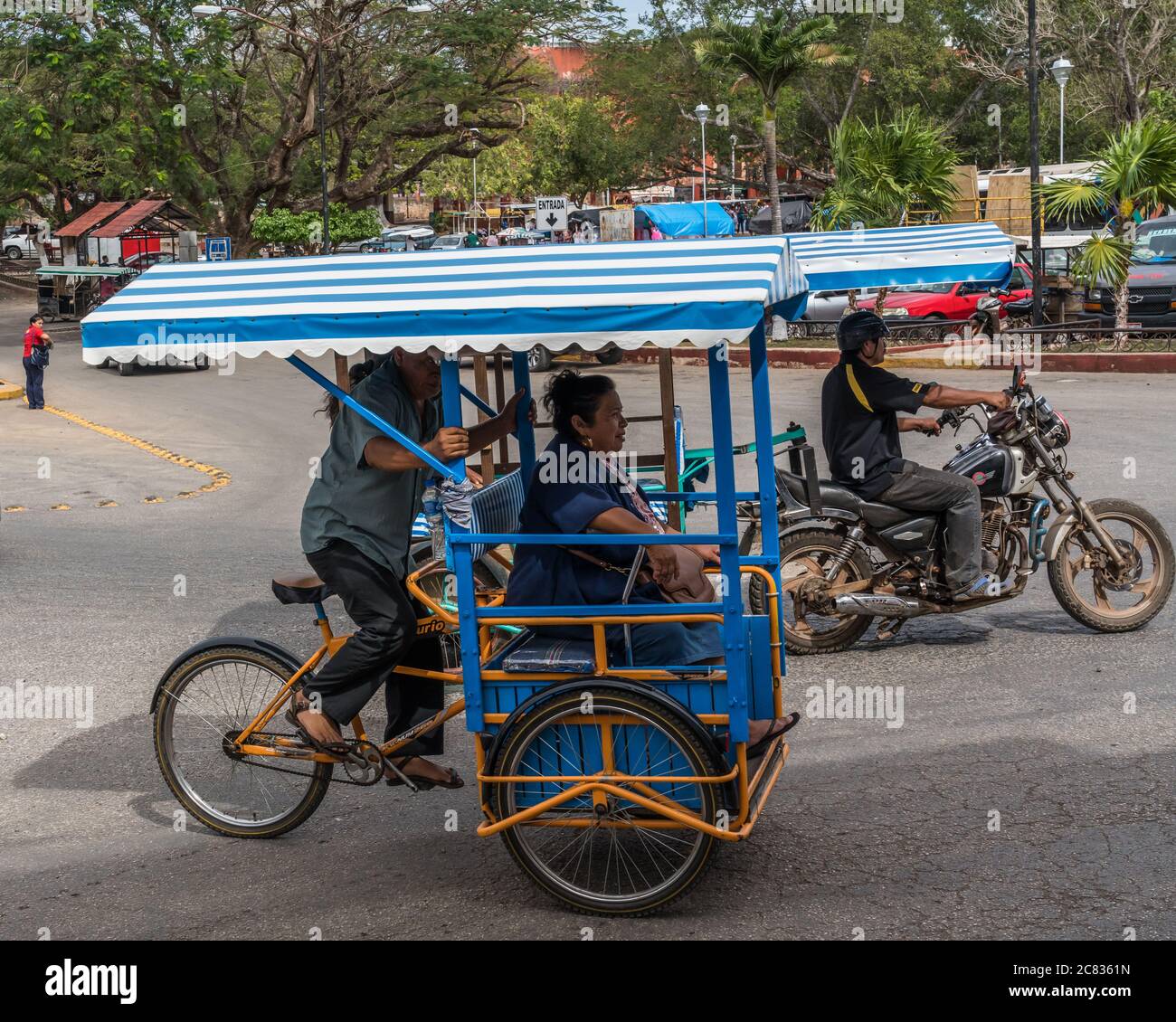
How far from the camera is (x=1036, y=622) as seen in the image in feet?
25.6

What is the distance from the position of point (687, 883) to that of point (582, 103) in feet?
192

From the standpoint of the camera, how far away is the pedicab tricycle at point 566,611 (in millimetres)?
4305

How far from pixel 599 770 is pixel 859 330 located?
11.1 feet

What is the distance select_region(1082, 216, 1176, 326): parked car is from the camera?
891 inches

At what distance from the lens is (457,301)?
439cm

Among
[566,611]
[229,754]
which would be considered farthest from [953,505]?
[229,754]

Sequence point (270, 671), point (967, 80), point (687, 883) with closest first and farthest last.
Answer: point (687, 883) < point (270, 671) < point (967, 80)

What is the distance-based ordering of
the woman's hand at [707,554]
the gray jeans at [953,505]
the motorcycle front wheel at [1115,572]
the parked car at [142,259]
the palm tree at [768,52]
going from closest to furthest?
the woman's hand at [707,554], the gray jeans at [953,505], the motorcycle front wheel at [1115,572], the palm tree at [768,52], the parked car at [142,259]

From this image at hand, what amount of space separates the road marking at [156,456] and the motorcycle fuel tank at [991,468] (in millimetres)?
7975

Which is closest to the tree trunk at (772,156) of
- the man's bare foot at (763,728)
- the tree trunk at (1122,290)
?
the tree trunk at (1122,290)

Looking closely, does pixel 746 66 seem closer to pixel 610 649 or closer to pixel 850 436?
pixel 850 436

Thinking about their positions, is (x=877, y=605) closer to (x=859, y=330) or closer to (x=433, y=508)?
(x=859, y=330)

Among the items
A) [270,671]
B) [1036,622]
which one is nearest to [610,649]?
[270,671]

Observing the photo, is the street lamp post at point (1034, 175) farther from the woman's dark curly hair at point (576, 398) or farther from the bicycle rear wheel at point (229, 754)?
the bicycle rear wheel at point (229, 754)
